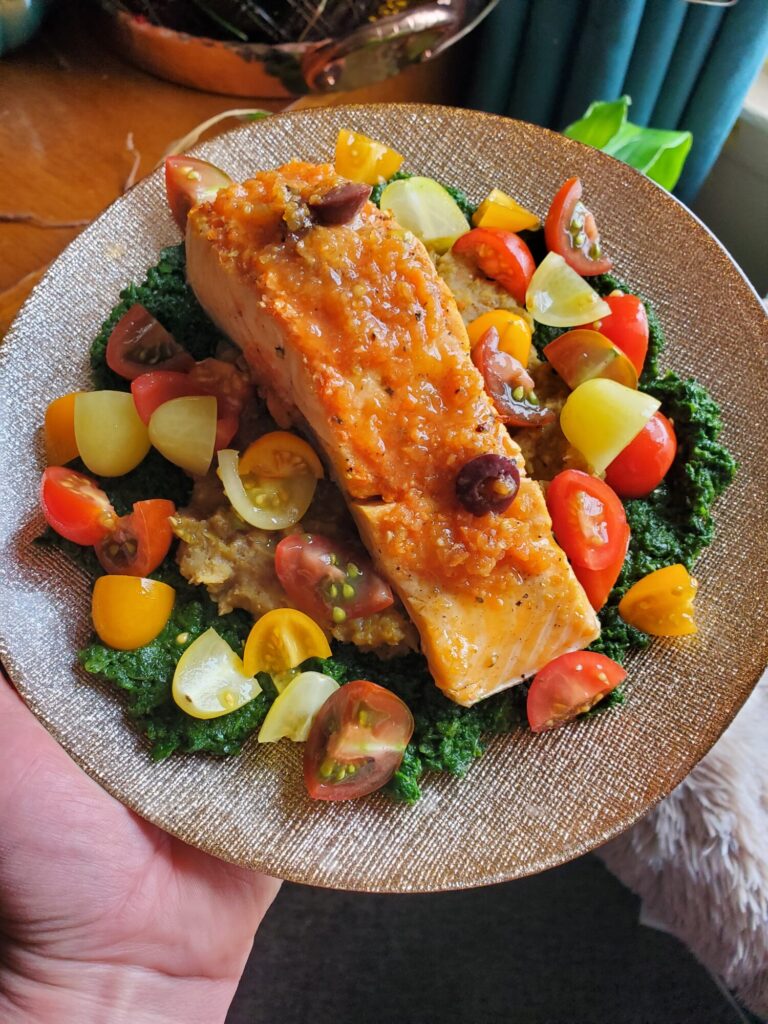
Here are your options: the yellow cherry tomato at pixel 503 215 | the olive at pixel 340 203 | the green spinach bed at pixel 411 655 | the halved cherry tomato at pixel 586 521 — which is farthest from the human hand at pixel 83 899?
the yellow cherry tomato at pixel 503 215

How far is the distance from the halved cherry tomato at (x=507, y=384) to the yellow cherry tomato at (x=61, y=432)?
Result: 122 cm

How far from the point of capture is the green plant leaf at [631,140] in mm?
3633

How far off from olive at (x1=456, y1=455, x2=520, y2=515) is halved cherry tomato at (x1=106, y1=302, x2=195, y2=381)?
3.56 feet

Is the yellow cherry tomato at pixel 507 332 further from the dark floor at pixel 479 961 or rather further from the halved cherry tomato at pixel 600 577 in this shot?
the dark floor at pixel 479 961

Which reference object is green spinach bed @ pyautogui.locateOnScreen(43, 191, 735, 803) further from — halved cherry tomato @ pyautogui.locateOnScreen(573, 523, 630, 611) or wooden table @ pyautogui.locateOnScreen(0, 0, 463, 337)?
wooden table @ pyautogui.locateOnScreen(0, 0, 463, 337)

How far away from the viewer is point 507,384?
8.68 ft

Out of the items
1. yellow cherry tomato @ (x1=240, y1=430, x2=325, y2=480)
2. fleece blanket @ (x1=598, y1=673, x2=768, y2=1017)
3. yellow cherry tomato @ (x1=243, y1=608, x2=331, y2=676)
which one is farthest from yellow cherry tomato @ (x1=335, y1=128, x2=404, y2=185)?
fleece blanket @ (x1=598, y1=673, x2=768, y2=1017)

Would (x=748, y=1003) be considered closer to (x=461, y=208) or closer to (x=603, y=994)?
(x=603, y=994)

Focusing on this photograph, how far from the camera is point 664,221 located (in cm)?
297

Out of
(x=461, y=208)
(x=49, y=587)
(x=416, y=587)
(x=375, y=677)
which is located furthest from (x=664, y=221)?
(x=49, y=587)

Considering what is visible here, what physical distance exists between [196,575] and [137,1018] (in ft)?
4.07

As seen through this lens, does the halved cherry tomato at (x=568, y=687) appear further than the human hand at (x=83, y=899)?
Yes

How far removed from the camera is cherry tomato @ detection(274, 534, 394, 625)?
241cm

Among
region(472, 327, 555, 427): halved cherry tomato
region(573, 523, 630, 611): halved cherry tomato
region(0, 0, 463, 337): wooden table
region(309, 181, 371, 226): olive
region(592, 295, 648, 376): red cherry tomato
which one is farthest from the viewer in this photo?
region(0, 0, 463, 337): wooden table
